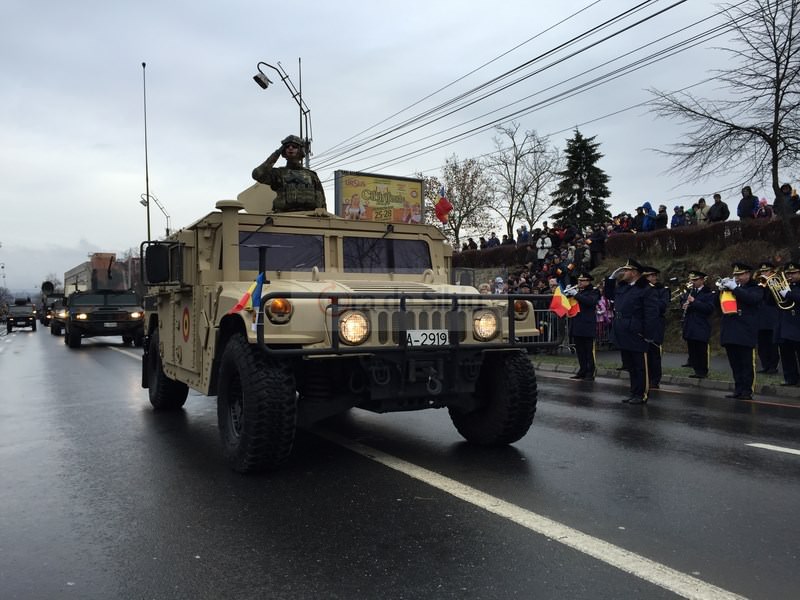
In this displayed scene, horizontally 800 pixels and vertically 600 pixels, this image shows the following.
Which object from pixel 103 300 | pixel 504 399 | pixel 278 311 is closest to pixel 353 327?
pixel 278 311

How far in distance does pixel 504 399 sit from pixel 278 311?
2.09 m

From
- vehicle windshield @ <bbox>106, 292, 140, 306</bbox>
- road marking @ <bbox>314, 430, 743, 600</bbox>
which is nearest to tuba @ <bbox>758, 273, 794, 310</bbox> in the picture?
road marking @ <bbox>314, 430, 743, 600</bbox>

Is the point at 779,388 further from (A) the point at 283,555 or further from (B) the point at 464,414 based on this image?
(A) the point at 283,555

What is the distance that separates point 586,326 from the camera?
11.9 m

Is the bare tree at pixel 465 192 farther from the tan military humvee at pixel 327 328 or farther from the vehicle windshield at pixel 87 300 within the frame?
the tan military humvee at pixel 327 328

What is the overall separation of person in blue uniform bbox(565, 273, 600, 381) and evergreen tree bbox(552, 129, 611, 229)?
113 feet

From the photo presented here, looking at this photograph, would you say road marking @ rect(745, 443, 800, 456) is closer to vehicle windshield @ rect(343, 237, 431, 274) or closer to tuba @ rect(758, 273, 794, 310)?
vehicle windshield @ rect(343, 237, 431, 274)

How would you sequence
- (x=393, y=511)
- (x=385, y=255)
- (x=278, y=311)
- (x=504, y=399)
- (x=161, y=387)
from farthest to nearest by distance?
1. (x=161, y=387)
2. (x=385, y=255)
3. (x=504, y=399)
4. (x=278, y=311)
5. (x=393, y=511)

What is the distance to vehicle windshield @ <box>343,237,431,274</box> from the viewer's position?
658 centimetres

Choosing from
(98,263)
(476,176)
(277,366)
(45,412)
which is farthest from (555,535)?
(476,176)

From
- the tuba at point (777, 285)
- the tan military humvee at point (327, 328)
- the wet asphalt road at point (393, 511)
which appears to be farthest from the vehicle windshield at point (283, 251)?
the tuba at point (777, 285)

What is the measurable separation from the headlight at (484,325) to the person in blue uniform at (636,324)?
14.4 feet

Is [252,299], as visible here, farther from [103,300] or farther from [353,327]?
[103,300]

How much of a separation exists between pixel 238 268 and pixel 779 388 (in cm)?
795
